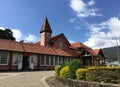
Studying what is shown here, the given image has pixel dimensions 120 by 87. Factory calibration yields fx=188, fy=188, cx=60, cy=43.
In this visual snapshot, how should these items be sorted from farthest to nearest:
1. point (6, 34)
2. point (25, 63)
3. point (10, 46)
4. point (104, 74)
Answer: point (6, 34) < point (25, 63) < point (10, 46) < point (104, 74)

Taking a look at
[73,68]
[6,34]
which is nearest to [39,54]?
[73,68]

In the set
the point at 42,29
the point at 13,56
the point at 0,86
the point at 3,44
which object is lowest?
the point at 0,86

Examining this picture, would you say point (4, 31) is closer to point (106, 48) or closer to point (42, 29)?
point (42, 29)

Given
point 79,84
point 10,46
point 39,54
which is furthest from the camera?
point 39,54

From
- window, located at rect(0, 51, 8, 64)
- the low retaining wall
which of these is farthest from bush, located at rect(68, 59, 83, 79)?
window, located at rect(0, 51, 8, 64)

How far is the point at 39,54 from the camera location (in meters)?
32.2

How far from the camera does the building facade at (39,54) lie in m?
27.7

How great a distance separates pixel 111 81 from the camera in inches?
364

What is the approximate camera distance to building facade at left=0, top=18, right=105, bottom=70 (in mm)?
27739

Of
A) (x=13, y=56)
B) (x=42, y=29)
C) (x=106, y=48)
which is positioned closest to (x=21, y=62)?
(x=13, y=56)

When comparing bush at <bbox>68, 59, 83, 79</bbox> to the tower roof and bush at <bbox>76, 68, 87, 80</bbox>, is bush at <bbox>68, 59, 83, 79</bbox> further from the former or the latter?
the tower roof

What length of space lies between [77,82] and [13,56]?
62.5 feet

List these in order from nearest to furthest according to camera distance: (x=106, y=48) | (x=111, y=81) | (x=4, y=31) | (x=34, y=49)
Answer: (x=111, y=81) → (x=34, y=49) → (x=4, y=31) → (x=106, y=48)

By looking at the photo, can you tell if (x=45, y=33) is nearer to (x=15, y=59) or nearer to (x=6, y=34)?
(x=15, y=59)
